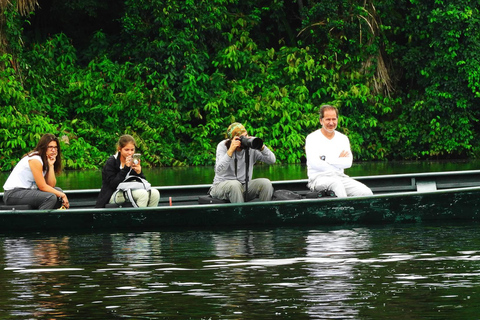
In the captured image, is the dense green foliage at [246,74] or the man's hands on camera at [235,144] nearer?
the man's hands on camera at [235,144]

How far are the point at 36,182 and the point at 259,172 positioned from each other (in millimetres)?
10375

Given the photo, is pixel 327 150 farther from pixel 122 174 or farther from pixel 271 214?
pixel 122 174

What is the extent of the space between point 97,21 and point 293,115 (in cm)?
556

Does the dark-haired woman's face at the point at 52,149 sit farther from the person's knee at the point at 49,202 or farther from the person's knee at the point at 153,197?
the person's knee at the point at 153,197

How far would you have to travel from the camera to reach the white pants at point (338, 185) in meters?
9.65

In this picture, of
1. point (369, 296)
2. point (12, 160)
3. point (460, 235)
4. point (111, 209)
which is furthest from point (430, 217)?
point (12, 160)

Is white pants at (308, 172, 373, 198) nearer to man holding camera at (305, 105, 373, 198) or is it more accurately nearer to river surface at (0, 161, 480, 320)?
man holding camera at (305, 105, 373, 198)

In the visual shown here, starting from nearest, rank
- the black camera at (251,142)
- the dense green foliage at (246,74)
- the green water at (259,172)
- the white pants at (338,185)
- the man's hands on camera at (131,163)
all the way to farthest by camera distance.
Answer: the black camera at (251,142)
the man's hands on camera at (131,163)
the white pants at (338,185)
the green water at (259,172)
the dense green foliage at (246,74)

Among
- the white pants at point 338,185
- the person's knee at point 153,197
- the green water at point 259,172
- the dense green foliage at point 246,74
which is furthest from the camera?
the dense green foliage at point 246,74

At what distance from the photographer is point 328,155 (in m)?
9.56

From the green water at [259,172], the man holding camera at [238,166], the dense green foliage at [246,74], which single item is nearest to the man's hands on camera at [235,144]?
the man holding camera at [238,166]

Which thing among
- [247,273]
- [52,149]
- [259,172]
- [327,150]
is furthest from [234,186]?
[259,172]

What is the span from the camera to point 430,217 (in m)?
9.79

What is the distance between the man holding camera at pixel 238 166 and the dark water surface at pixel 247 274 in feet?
1.36
